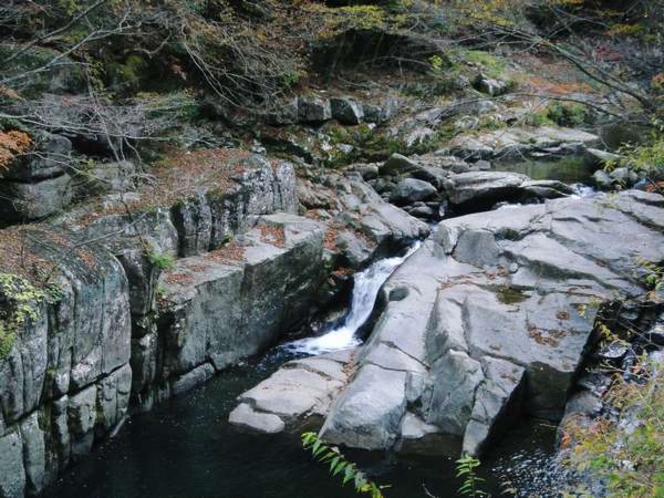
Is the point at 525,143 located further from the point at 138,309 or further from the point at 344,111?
the point at 138,309

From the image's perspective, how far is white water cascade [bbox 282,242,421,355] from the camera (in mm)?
11336

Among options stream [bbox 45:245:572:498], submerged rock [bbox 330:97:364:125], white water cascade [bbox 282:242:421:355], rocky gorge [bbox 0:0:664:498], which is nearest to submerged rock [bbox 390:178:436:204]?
rocky gorge [bbox 0:0:664:498]

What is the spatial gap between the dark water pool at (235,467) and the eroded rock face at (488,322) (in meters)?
0.36

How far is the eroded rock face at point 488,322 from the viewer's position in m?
8.19

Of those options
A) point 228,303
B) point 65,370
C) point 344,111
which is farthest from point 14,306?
→ point 344,111

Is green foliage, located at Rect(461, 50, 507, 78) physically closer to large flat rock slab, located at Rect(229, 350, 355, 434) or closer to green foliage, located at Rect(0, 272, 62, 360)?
large flat rock slab, located at Rect(229, 350, 355, 434)

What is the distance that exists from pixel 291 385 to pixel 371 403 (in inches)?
58.9

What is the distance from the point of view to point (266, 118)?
54.7 ft

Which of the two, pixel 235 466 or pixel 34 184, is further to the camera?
pixel 34 184

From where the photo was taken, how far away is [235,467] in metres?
7.79

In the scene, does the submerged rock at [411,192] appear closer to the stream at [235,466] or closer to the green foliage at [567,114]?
the green foliage at [567,114]

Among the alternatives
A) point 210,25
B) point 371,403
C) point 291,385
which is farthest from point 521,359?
point 210,25

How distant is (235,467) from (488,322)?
13.8 ft

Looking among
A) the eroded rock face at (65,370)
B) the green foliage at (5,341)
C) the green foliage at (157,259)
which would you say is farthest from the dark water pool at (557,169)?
the green foliage at (5,341)
